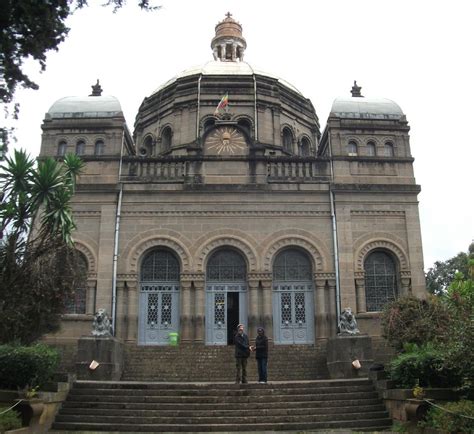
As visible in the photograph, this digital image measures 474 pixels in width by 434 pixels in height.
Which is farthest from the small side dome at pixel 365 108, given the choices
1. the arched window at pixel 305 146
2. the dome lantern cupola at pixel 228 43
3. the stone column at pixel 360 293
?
the dome lantern cupola at pixel 228 43

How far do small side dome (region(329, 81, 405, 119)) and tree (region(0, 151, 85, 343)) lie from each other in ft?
44.2

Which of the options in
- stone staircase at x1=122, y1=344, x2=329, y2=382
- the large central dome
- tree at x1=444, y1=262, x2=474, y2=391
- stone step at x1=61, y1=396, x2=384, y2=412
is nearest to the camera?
tree at x1=444, y1=262, x2=474, y2=391

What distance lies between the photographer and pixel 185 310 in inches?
940

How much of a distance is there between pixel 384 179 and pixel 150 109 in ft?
48.3

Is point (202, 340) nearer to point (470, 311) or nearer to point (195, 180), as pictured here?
point (195, 180)

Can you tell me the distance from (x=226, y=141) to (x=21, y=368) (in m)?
14.5

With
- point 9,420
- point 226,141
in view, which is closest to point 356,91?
point 226,141

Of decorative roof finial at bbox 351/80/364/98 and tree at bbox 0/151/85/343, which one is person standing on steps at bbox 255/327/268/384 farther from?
decorative roof finial at bbox 351/80/364/98

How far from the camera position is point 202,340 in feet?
77.4

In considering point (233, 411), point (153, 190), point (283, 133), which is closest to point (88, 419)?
point (233, 411)

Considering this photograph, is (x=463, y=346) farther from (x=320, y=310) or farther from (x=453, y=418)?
(x=320, y=310)

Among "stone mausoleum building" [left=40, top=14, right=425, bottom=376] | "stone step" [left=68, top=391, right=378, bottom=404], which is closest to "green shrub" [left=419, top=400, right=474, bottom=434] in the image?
"stone step" [left=68, top=391, right=378, bottom=404]

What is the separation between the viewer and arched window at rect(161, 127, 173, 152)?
32625mm

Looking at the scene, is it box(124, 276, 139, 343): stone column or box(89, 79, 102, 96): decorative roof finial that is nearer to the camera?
box(124, 276, 139, 343): stone column
